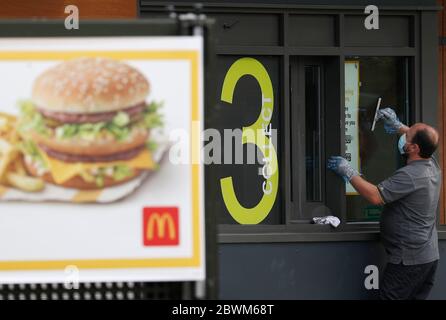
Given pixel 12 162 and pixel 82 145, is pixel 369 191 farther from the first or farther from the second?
pixel 12 162

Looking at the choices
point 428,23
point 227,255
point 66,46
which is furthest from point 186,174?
point 428,23

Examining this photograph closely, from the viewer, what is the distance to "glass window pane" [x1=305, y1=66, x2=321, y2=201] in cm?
755

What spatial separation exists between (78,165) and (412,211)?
12.8 feet

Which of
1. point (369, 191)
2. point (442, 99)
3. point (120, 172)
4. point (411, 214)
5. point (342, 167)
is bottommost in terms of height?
point (411, 214)

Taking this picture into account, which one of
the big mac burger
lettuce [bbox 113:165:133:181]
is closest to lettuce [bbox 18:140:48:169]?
the big mac burger

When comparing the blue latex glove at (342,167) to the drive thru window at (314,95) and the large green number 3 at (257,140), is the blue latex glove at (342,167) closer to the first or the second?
the drive thru window at (314,95)

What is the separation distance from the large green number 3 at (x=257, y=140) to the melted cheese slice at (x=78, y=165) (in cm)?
372

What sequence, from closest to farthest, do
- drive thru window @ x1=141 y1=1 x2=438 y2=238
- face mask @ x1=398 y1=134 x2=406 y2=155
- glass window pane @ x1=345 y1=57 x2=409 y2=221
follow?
face mask @ x1=398 y1=134 x2=406 y2=155 < drive thru window @ x1=141 y1=1 x2=438 y2=238 < glass window pane @ x1=345 y1=57 x2=409 y2=221

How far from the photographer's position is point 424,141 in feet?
21.7

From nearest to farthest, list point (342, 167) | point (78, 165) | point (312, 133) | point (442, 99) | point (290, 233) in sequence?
point (78, 165), point (342, 167), point (290, 233), point (312, 133), point (442, 99)

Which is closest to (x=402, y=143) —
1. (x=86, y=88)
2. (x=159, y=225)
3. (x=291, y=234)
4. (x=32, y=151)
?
(x=291, y=234)

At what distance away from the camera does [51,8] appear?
704cm

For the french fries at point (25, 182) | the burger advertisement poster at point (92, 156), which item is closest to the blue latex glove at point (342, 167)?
the burger advertisement poster at point (92, 156)

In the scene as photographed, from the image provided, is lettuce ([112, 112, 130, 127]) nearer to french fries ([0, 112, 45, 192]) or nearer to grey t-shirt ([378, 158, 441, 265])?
french fries ([0, 112, 45, 192])
